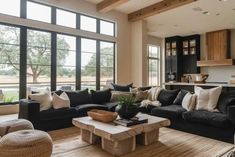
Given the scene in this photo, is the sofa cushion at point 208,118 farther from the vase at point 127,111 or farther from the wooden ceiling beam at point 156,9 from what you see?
the wooden ceiling beam at point 156,9

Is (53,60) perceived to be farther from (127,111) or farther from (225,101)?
(225,101)

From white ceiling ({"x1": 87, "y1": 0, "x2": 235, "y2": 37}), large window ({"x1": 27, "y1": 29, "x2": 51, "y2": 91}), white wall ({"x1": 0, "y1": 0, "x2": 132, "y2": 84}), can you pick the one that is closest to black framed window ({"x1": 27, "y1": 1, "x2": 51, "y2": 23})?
white wall ({"x1": 0, "y1": 0, "x2": 132, "y2": 84})

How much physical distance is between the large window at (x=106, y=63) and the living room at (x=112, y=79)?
0.04 metres

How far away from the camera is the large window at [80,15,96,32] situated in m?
6.45

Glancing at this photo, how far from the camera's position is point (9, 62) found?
→ 199 inches

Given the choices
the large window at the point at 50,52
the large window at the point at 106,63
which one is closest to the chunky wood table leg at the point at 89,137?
the large window at the point at 50,52

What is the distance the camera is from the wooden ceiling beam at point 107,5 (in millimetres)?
5715

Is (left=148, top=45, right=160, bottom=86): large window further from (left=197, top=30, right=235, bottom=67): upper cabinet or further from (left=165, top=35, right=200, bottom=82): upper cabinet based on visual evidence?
(left=197, top=30, right=235, bottom=67): upper cabinet

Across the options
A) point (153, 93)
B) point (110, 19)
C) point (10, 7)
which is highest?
point (110, 19)

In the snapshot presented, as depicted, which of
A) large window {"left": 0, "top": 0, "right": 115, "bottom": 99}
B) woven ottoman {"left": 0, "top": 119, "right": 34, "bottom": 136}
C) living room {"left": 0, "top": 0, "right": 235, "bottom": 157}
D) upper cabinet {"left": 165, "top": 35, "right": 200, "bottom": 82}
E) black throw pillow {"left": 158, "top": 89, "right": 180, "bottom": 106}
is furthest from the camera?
upper cabinet {"left": 165, "top": 35, "right": 200, "bottom": 82}

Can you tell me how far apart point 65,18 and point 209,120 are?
495 centimetres

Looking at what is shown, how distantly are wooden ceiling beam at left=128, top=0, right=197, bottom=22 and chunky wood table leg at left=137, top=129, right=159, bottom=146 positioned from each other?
3994mm

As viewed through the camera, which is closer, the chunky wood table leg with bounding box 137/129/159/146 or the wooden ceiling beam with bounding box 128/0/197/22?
the chunky wood table leg with bounding box 137/129/159/146

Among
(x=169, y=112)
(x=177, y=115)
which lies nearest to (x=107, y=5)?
(x=169, y=112)
